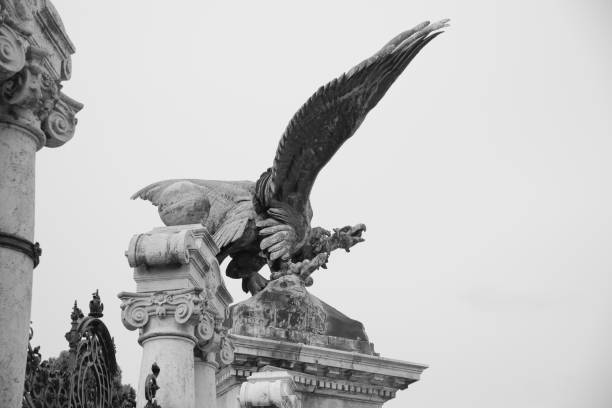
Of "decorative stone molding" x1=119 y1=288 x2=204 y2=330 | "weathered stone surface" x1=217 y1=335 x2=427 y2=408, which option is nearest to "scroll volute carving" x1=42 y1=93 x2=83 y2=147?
"decorative stone molding" x1=119 y1=288 x2=204 y2=330

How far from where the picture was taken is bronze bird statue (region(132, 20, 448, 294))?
1141 centimetres

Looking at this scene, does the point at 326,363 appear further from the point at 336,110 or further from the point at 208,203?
the point at 336,110

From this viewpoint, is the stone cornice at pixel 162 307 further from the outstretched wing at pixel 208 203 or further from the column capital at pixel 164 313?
the outstretched wing at pixel 208 203

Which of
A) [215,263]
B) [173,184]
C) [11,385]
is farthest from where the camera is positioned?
[173,184]

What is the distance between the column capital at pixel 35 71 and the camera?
4828 mm

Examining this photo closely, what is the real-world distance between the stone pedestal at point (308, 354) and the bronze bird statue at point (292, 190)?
2.11 feet

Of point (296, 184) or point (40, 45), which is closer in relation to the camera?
point (40, 45)

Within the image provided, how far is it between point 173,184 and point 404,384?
315cm

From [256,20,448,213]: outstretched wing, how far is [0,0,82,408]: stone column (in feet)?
20.6

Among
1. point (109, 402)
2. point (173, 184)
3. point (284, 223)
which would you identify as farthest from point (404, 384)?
point (109, 402)

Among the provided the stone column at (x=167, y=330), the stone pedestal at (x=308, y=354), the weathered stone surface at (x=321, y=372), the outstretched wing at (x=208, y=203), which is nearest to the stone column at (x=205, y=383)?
the stone column at (x=167, y=330)

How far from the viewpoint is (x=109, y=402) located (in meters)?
6.53

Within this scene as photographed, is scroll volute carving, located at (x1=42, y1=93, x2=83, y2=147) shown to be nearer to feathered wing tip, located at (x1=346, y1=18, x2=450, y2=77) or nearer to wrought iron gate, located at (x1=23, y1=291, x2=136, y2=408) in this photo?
wrought iron gate, located at (x1=23, y1=291, x2=136, y2=408)

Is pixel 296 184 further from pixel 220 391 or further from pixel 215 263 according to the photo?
pixel 215 263
